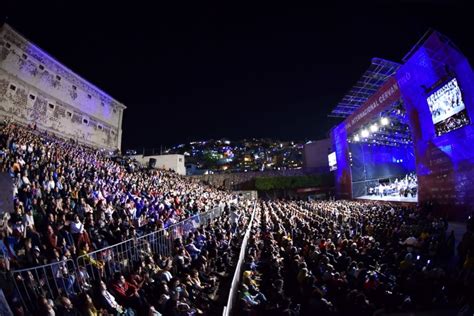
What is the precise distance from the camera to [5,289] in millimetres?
4953

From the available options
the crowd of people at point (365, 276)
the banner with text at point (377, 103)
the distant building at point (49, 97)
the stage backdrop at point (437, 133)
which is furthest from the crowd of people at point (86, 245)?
the distant building at point (49, 97)

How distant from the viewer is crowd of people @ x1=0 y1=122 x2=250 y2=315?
5.60 meters

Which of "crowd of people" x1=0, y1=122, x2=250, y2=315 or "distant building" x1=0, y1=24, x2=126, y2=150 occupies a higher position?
"distant building" x1=0, y1=24, x2=126, y2=150

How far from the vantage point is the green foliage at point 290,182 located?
47.5 metres

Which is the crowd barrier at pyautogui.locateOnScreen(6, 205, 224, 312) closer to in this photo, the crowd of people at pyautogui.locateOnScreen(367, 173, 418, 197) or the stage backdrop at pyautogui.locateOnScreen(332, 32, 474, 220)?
the stage backdrop at pyautogui.locateOnScreen(332, 32, 474, 220)

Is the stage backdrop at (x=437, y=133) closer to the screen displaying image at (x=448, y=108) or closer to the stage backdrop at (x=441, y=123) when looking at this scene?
the stage backdrop at (x=441, y=123)

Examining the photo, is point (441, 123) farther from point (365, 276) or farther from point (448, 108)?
point (365, 276)

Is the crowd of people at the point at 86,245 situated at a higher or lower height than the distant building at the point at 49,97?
lower

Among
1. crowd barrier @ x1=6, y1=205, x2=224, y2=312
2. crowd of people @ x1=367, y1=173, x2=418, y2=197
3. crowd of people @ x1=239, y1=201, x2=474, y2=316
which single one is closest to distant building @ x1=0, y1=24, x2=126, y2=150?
crowd barrier @ x1=6, y1=205, x2=224, y2=312

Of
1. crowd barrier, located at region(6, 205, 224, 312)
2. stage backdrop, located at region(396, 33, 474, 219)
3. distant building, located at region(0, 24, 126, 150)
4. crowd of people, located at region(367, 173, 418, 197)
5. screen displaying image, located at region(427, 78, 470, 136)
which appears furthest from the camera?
crowd of people, located at region(367, 173, 418, 197)

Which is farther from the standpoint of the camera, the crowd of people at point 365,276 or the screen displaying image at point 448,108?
the screen displaying image at point 448,108

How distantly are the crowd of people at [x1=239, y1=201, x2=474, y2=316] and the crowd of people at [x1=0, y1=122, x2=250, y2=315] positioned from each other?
144 cm

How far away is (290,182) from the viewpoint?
4812cm

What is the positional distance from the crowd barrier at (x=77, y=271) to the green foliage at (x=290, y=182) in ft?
125
